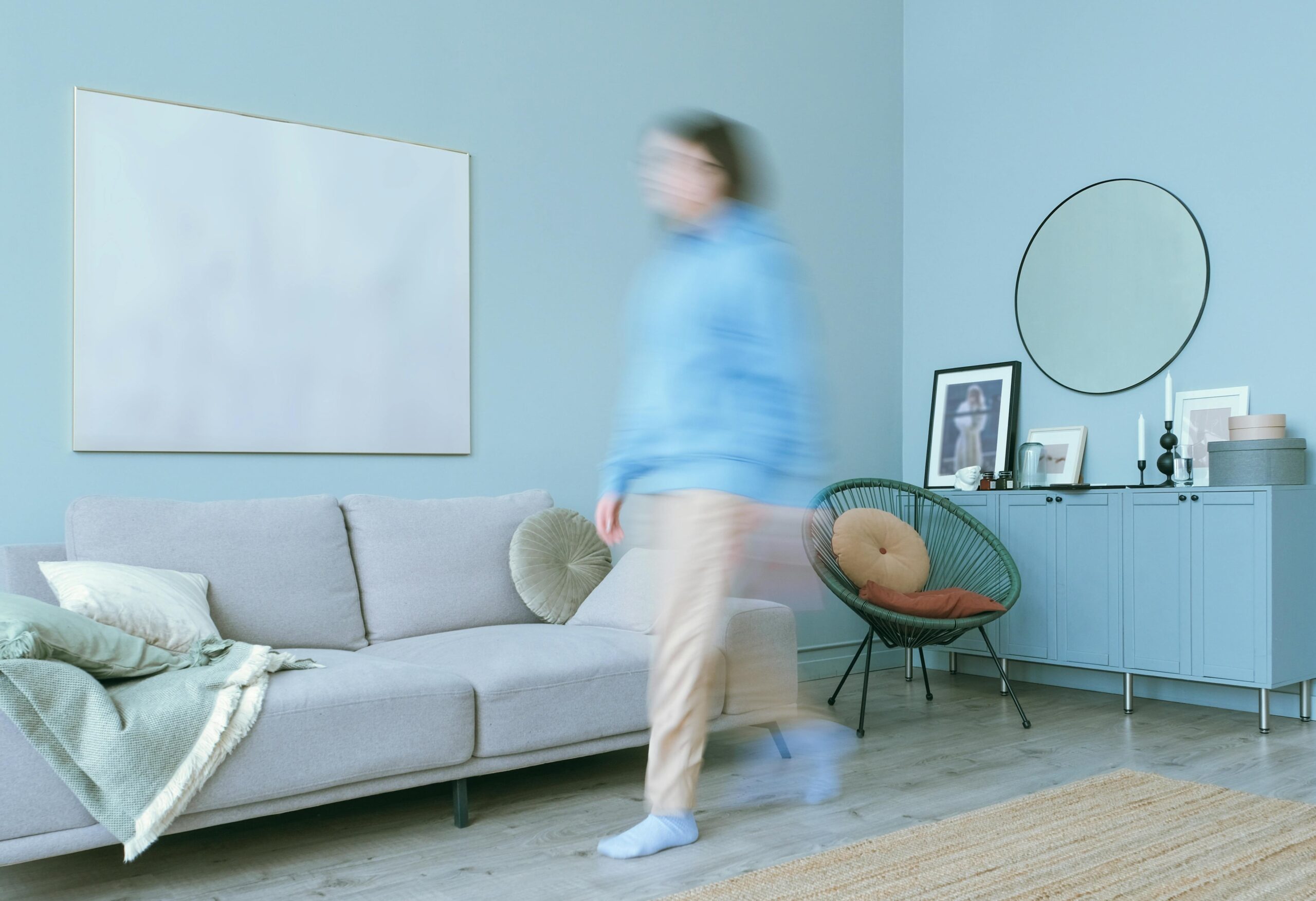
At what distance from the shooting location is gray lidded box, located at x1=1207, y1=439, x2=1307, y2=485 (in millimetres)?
3479

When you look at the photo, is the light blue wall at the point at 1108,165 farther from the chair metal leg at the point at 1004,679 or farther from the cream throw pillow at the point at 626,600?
the cream throw pillow at the point at 626,600

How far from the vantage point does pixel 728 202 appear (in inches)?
84.8

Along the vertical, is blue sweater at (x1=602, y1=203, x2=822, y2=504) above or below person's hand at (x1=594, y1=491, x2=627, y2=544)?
above

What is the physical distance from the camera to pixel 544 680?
2525 mm

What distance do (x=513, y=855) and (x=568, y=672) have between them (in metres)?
0.46

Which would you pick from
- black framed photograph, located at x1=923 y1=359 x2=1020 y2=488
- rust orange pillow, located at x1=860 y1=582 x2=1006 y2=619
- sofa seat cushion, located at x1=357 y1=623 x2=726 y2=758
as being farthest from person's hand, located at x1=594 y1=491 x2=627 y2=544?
black framed photograph, located at x1=923 y1=359 x2=1020 y2=488

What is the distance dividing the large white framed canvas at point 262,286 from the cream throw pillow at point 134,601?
23.9 inches

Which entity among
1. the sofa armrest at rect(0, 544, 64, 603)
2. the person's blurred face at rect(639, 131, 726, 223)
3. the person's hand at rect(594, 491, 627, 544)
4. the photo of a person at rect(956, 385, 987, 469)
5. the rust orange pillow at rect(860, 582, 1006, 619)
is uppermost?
the person's blurred face at rect(639, 131, 726, 223)

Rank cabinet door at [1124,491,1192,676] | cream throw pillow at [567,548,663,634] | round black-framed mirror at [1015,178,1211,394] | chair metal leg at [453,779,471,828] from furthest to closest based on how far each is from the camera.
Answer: round black-framed mirror at [1015,178,1211,394], cabinet door at [1124,491,1192,676], cream throw pillow at [567,548,663,634], chair metal leg at [453,779,471,828]

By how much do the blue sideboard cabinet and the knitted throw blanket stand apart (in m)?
2.97

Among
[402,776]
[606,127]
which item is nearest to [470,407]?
[606,127]

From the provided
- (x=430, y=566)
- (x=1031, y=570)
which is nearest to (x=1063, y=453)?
(x=1031, y=570)

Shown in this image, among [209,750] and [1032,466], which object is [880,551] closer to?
[1032,466]

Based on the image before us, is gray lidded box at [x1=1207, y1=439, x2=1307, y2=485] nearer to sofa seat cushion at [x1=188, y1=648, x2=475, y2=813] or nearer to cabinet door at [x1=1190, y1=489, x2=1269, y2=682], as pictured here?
cabinet door at [x1=1190, y1=489, x2=1269, y2=682]
